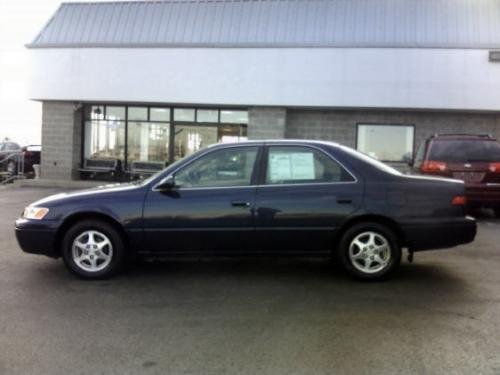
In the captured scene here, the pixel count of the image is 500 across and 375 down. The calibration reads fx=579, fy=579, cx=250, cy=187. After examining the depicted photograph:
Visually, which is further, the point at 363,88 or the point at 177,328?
the point at 363,88

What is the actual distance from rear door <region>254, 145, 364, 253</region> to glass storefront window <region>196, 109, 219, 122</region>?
40.7 feet

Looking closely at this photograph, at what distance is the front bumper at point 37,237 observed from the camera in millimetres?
6293

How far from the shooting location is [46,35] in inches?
734

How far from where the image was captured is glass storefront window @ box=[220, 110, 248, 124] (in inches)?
713

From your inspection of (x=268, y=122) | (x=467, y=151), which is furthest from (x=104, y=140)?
(x=467, y=151)

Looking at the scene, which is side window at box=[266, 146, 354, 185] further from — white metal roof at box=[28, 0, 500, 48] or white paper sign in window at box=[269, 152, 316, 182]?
white metal roof at box=[28, 0, 500, 48]

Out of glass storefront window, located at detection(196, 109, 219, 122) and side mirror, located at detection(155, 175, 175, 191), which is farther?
glass storefront window, located at detection(196, 109, 219, 122)

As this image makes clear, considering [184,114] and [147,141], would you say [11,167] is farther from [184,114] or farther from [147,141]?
[184,114]

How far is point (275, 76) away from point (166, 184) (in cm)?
1138

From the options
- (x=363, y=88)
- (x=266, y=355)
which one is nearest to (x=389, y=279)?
(x=266, y=355)

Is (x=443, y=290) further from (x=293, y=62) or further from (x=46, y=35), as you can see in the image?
(x=46, y=35)

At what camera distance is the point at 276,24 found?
17.3 meters

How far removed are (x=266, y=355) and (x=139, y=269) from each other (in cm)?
303

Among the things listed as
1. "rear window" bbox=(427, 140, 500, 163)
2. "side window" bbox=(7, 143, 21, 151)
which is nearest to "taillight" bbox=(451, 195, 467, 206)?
"rear window" bbox=(427, 140, 500, 163)
